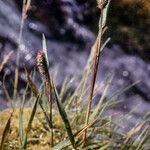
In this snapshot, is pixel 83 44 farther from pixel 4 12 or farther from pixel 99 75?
pixel 4 12

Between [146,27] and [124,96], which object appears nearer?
[124,96]

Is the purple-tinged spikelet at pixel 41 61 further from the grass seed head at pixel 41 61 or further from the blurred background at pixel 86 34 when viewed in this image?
the blurred background at pixel 86 34

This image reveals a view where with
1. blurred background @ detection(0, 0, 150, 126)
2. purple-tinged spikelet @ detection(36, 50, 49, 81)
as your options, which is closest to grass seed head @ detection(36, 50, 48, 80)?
purple-tinged spikelet @ detection(36, 50, 49, 81)

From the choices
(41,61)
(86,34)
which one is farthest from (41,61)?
(86,34)

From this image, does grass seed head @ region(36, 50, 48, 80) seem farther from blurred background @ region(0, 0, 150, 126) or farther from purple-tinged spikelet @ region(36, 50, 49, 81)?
blurred background @ region(0, 0, 150, 126)

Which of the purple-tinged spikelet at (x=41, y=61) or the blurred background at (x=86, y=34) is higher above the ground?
the blurred background at (x=86, y=34)

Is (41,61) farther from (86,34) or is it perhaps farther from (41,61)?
Answer: (86,34)

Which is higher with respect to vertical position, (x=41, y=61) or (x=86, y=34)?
(x=86, y=34)

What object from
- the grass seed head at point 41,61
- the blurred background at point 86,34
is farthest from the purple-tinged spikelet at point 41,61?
the blurred background at point 86,34

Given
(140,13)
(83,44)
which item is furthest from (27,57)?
(140,13)
